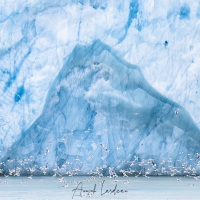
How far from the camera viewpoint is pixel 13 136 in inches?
322

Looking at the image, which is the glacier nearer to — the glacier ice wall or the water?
the glacier ice wall

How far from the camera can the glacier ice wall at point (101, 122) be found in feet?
27.7

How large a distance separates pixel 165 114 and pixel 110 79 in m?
0.86

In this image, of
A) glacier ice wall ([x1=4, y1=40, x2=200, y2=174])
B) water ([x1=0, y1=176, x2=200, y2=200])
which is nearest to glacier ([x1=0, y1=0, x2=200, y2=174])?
glacier ice wall ([x1=4, y1=40, x2=200, y2=174])

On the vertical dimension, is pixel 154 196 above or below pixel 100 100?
below

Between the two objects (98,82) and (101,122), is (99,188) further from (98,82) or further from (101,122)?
(98,82)

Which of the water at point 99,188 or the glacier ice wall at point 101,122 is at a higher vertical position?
the glacier ice wall at point 101,122

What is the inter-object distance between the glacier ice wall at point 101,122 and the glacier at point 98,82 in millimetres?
13

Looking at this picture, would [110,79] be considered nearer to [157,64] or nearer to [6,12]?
[157,64]

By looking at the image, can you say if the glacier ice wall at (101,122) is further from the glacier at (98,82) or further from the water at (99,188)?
the water at (99,188)

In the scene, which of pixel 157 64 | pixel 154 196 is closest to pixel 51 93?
pixel 157 64

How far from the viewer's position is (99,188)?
7.36 meters

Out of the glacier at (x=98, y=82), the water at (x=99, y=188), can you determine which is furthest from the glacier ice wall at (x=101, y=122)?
the water at (x=99, y=188)

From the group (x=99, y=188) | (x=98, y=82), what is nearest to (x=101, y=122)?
A: (x=98, y=82)
